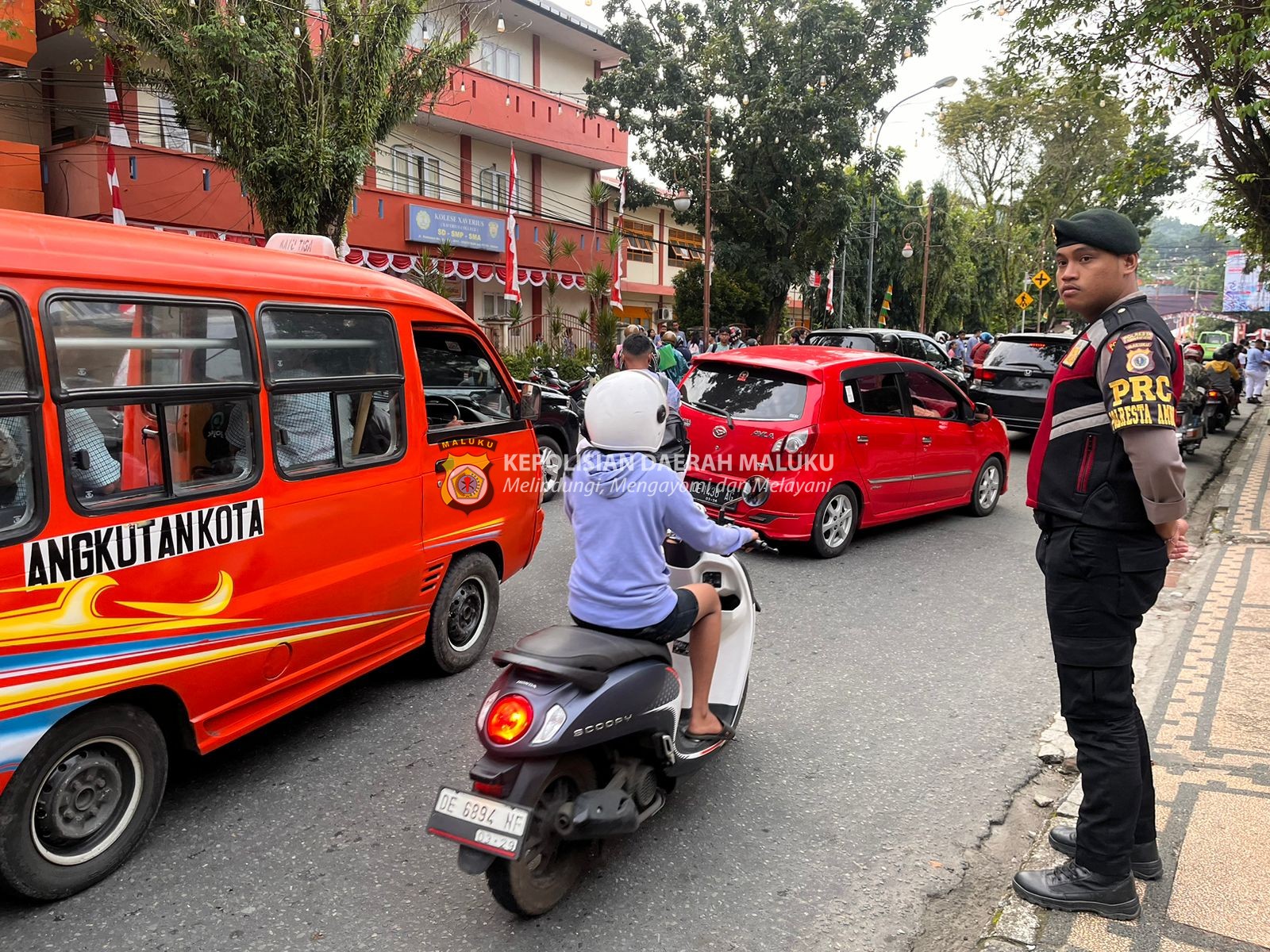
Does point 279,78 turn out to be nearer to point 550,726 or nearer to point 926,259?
point 550,726

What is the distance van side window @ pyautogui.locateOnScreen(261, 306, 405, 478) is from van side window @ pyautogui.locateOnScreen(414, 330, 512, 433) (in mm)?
304

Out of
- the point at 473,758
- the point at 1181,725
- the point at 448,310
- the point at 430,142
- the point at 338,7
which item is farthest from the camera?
the point at 430,142

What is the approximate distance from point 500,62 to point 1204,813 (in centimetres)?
2464

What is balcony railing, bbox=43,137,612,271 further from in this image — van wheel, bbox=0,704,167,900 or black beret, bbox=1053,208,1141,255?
black beret, bbox=1053,208,1141,255

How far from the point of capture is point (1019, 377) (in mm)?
13227

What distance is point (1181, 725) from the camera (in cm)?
418

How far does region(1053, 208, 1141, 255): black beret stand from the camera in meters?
2.71

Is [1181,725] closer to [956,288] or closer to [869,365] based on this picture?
[869,365]

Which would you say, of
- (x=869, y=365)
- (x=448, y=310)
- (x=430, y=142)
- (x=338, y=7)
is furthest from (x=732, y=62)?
(x=448, y=310)

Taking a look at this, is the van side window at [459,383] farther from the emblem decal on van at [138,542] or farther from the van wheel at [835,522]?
the van wheel at [835,522]

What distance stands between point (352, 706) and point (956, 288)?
45996 millimetres

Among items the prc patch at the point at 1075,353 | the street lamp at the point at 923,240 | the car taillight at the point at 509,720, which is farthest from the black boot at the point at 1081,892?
the street lamp at the point at 923,240

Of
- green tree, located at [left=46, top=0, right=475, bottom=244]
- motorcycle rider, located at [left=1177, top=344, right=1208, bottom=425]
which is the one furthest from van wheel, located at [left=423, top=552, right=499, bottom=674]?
motorcycle rider, located at [left=1177, top=344, right=1208, bottom=425]

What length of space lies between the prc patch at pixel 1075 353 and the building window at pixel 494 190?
21.8 m
